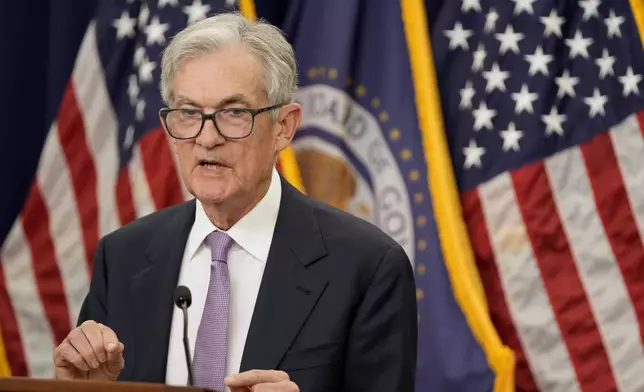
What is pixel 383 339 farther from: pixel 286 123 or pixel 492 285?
pixel 492 285

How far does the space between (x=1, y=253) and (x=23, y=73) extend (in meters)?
0.69

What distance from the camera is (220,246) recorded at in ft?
7.73

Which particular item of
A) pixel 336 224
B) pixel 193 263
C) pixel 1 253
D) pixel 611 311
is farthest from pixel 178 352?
pixel 1 253

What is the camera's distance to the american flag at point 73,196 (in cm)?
431

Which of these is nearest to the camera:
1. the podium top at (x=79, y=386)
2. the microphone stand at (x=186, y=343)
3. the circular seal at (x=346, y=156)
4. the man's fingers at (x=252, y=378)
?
the podium top at (x=79, y=386)

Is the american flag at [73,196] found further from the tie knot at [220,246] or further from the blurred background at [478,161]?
the tie knot at [220,246]

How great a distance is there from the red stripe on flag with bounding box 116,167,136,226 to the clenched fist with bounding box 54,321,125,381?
2.09 m

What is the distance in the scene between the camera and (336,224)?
2.43 m

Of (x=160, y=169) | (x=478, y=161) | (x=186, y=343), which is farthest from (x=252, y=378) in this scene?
(x=160, y=169)

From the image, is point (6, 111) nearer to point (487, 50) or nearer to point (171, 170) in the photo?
point (171, 170)

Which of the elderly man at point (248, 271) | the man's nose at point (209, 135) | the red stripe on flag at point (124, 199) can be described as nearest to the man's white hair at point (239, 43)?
the elderly man at point (248, 271)

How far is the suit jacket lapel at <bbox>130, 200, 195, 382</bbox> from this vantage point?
231 cm

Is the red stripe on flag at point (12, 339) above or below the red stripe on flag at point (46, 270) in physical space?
below

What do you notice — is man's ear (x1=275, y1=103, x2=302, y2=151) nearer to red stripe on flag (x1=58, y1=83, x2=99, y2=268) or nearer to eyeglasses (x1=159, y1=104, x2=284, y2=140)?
eyeglasses (x1=159, y1=104, x2=284, y2=140)
